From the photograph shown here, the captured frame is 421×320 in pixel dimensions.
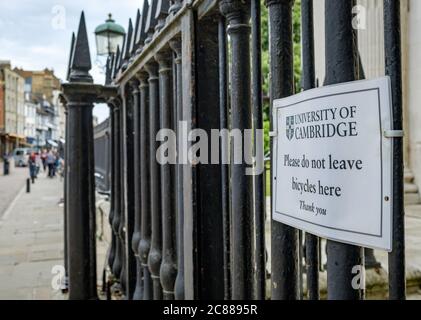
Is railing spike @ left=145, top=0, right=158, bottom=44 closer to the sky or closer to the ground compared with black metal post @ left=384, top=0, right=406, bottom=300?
closer to the sky

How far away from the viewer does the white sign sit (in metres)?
0.84

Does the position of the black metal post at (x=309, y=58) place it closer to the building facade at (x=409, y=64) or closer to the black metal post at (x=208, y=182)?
the black metal post at (x=208, y=182)

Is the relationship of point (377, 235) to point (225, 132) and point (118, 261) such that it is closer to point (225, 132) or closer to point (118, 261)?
point (225, 132)

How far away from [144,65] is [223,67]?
924 mm

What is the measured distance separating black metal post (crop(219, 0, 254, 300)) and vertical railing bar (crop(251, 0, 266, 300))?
0.10 m

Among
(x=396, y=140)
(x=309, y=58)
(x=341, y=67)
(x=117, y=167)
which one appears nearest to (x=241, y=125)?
(x=309, y=58)

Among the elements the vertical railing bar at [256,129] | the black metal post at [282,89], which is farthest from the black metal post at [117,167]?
the black metal post at [282,89]

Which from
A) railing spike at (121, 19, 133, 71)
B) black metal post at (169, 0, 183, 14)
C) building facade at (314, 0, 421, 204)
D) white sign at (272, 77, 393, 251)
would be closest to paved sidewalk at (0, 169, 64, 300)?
railing spike at (121, 19, 133, 71)

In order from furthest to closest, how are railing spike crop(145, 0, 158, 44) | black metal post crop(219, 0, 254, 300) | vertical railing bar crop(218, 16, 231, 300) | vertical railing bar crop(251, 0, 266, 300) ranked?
railing spike crop(145, 0, 158, 44)
vertical railing bar crop(218, 16, 231, 300)
black metal post crop(219, 0, 254, 300)
vertical railing bar crop(251, 0, 266, 300)

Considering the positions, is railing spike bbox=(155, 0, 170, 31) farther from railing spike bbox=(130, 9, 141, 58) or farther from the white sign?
the white sign

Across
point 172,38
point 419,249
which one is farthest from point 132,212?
point 419,249

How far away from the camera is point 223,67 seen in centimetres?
160

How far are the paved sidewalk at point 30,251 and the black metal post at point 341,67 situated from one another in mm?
3605

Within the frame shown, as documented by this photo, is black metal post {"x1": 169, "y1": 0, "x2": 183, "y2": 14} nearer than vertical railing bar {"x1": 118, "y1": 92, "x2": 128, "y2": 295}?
Yes
